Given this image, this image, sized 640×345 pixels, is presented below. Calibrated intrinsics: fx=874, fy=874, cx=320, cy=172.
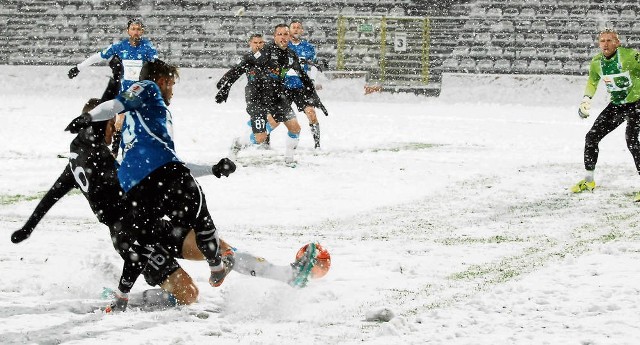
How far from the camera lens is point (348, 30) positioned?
24828mm

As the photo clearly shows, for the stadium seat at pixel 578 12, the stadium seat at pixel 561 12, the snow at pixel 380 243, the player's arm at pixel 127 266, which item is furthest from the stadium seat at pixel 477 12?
the player's arm at pixel 127 266

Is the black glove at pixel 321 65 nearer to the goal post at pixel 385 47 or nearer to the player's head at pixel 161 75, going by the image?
the player's head at pixel 161 75

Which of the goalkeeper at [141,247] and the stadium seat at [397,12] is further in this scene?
the stadium seat at [397,12]

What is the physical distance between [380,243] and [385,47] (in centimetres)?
1799

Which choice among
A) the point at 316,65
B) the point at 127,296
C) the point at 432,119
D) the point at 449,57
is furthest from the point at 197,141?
the point at 449,57

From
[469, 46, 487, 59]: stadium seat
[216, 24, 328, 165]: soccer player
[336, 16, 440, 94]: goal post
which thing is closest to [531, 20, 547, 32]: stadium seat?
[469, 46, 487, 59]: stadium seat

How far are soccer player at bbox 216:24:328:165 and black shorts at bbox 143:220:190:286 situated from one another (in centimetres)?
614

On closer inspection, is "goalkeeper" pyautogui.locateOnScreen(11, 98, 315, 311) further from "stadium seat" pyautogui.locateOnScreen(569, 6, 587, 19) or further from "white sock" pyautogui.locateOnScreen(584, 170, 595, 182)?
"stadium seat" pyautogui.locateOnScreen(569, 6, 587, 19)

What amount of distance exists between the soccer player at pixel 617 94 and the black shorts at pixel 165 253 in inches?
229

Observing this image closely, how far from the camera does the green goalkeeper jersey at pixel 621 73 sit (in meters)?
9.26

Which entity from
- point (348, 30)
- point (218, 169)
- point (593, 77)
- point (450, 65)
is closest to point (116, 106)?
point (218, 169)

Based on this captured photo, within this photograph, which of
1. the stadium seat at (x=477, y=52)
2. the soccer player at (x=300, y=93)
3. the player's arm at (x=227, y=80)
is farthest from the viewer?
the stadium seat at (x=477, y=52)

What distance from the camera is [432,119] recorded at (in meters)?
18.2

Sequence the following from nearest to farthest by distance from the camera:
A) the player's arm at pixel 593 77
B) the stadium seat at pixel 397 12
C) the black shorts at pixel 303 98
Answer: the player's arm at pixel 593 77, the black shorts at pixel 303 98, the stadium seat at pixel 397 12
